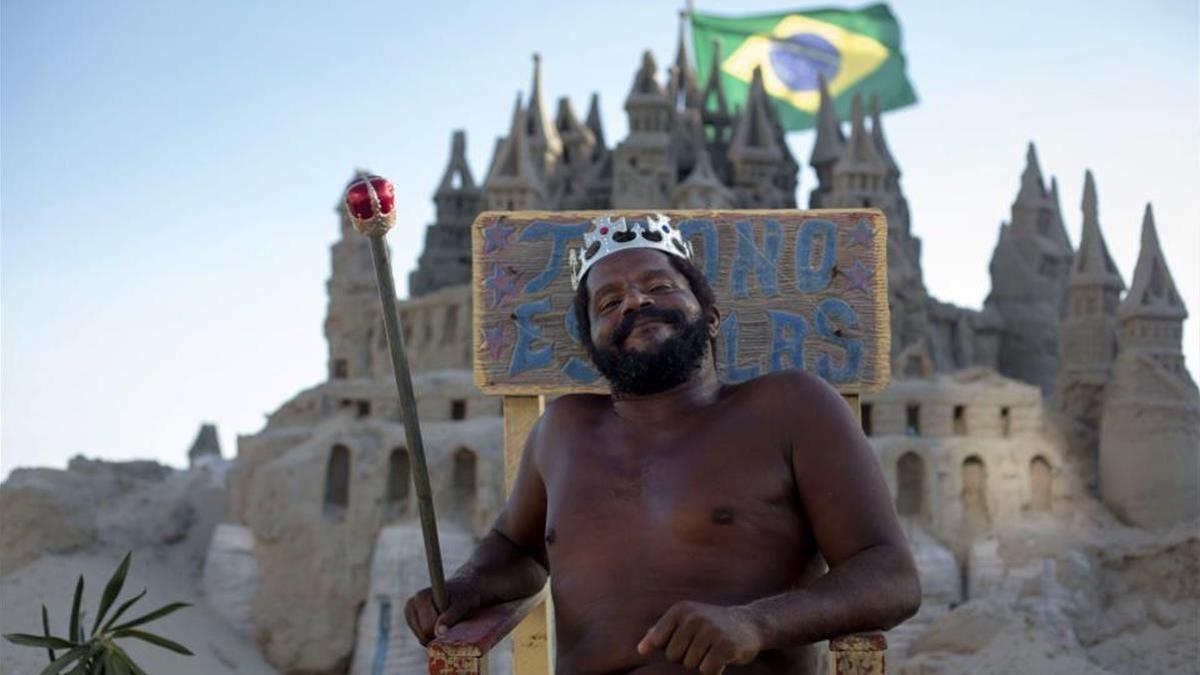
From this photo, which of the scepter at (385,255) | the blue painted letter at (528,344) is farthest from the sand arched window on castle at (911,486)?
the scepter at (385,255)

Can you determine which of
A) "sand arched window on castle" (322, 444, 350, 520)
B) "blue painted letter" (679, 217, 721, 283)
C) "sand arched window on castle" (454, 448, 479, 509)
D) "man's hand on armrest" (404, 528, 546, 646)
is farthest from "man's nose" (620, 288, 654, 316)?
"sand arched window on castle" (322, 444, 350, 520)

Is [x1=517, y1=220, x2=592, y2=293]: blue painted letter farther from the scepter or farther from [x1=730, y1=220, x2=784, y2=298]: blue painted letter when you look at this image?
the scepter

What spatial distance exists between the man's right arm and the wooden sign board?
2.88 feet

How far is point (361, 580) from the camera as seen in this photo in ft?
99.6

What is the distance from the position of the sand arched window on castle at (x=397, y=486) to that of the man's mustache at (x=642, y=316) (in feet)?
88.3

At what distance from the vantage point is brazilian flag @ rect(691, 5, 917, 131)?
4497 centimetres

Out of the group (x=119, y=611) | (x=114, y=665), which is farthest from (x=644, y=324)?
(x=119, y=611)

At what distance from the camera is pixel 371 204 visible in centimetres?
389

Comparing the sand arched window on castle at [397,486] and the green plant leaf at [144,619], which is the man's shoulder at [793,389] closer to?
the green plant leaf at [144,619]

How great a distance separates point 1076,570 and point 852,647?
2513cm

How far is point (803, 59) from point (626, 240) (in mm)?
43340

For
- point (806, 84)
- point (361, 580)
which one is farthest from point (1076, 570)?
point (806, 84)

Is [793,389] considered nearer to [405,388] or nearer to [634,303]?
[634,303]

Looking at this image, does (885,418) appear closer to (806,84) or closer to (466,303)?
(466,303)
